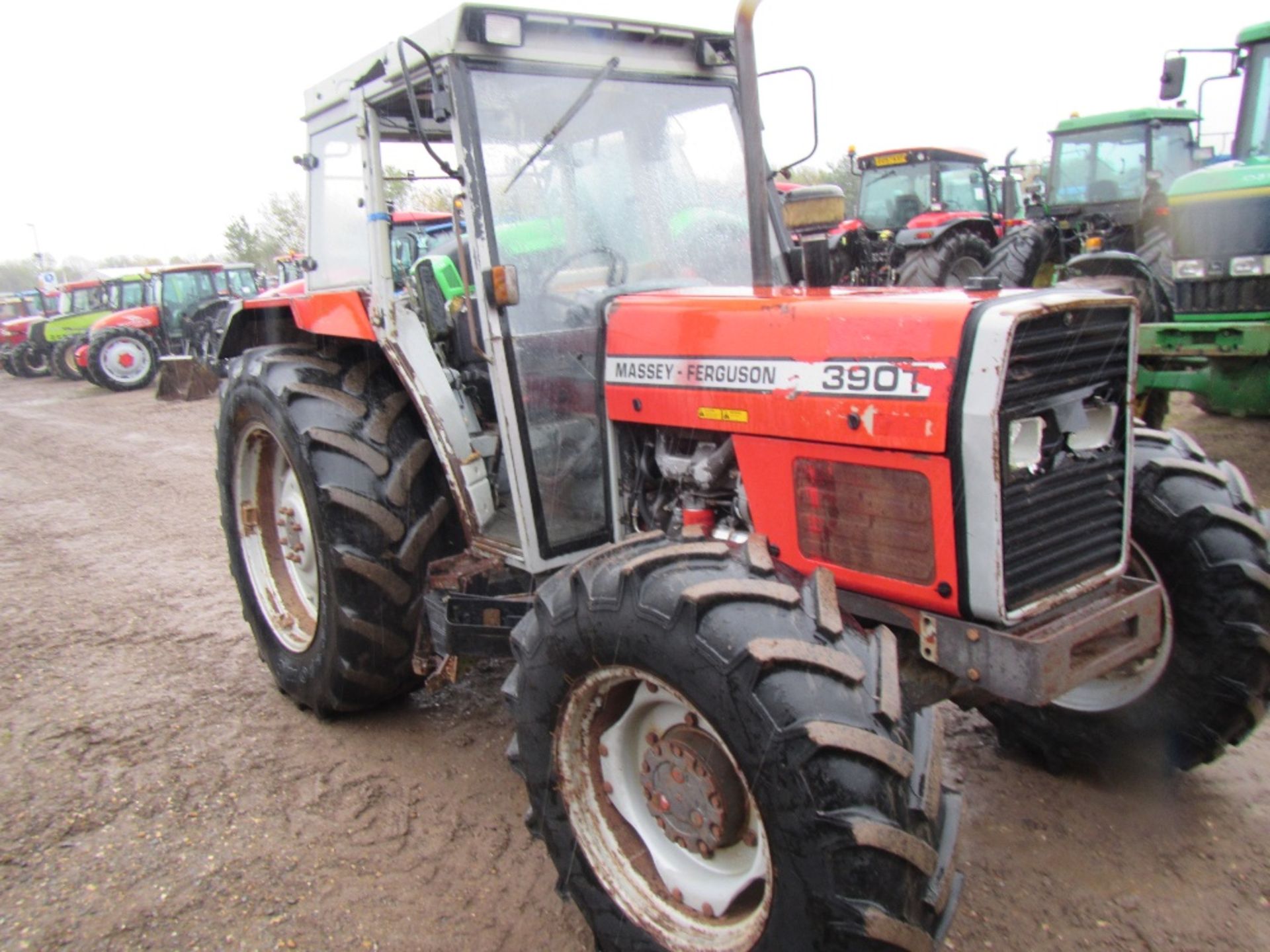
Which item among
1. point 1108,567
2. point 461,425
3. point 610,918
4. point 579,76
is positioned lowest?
point 610,918

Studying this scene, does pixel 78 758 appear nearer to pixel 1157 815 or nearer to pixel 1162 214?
pixel 1157 815

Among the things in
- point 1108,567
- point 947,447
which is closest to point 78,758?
point 947,447

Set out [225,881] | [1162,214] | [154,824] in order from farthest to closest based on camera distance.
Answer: [1162,214] → [154,824] → [225,881]

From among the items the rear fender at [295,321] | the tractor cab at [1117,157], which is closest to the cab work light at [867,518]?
the rear fender at [295,321]

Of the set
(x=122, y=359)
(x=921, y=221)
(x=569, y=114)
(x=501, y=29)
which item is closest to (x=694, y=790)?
(x=569, y=114)

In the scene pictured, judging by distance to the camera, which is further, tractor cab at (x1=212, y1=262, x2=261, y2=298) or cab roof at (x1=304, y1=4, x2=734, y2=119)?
tractor cab at (x1=212, y1=262, x2=261, y2=298)

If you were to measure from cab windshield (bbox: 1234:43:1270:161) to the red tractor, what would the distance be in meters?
16.5

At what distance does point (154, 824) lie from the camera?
3059 mm

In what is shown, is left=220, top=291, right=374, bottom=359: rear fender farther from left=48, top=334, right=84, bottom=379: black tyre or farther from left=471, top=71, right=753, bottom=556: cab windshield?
left=48, top=334, right=84, bottom=379: black tyre

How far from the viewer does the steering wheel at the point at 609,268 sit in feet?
9.55

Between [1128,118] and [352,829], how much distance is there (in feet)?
35.4

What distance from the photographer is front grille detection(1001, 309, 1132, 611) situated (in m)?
2.07

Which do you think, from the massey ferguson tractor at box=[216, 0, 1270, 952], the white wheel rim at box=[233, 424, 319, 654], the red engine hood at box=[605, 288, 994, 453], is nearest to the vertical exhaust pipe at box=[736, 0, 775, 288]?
the massey ferguson tractor at box=[216, 0, 1270, 952]

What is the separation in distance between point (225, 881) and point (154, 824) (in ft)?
1.46
